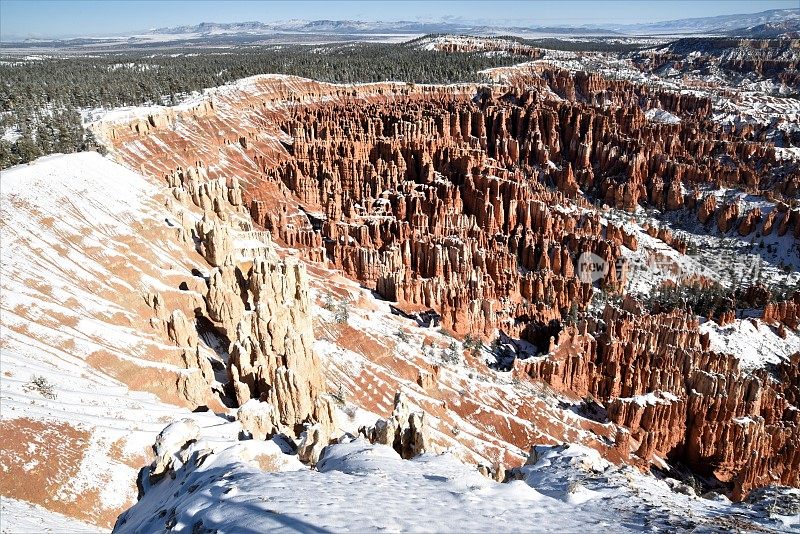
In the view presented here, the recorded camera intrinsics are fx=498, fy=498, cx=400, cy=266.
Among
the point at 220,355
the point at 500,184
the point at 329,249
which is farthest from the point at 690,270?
the point at 220,355

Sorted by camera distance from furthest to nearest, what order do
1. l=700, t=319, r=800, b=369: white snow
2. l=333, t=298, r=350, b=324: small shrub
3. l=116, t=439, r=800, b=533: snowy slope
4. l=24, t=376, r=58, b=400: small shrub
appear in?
l=700, t=319, r=800, b=369: white snow < l=333, t=298, r=350, b=324: small shrub < l=24, t=376, r=58, b=400: small shrub < l=116, t=439, r=800, b=533: snowy slope

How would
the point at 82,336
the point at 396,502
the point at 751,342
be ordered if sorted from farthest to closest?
1. the point at 751,342
2. the point at 82,336
3. the point at 396,502

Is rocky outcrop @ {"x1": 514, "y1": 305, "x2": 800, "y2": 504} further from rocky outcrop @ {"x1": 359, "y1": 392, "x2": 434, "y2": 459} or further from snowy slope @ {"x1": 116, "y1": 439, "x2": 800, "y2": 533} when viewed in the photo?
rocky outcrop @ {"x1": 359, "y1": 392, "x2": 434, "y2": 459}

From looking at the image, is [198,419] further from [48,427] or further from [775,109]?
[775,109]

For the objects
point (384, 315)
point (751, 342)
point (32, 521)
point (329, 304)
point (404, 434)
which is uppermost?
point (32, 521)

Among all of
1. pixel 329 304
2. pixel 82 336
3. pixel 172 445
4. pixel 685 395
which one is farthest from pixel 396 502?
pixel 685 395

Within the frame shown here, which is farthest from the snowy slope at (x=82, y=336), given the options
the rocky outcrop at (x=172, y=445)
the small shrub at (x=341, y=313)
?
the small shrub at (x=341, y=313)

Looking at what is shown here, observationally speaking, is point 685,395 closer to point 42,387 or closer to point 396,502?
point 396,502

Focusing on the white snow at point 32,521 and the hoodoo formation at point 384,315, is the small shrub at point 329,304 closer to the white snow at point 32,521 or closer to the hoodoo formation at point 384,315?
the hoodoo formation at point 384,315

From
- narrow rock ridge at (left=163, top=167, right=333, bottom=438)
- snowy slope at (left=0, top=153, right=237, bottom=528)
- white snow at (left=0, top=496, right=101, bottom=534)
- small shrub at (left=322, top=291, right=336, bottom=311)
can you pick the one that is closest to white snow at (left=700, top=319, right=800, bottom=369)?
small shrub at (left=322, top=291, right=336, bottom=311)
